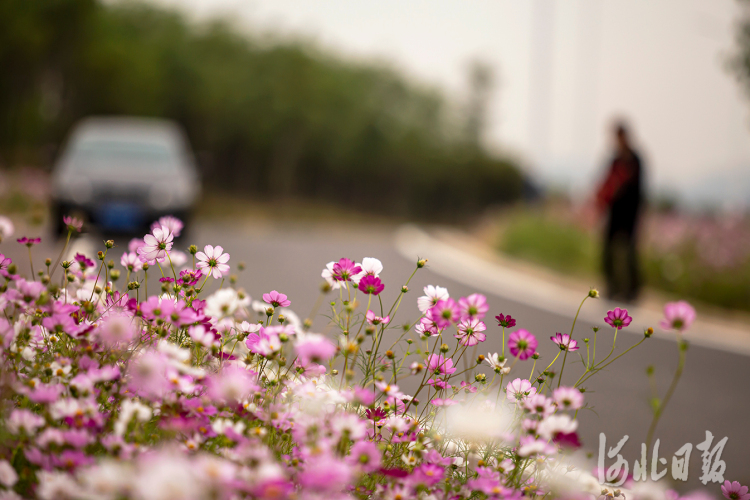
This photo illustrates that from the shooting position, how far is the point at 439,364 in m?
2.08

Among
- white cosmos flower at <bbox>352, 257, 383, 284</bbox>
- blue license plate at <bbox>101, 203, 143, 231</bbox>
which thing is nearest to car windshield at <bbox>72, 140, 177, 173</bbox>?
blue license plate at <bbox>101, 203, 143, 231</bbox>

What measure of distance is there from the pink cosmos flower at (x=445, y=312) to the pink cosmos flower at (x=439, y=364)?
215mm

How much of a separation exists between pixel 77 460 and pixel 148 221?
8.62 metres

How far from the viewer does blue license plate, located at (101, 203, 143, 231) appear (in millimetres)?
9375

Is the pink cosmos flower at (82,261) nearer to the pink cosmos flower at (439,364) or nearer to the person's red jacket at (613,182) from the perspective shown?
the pink cosmos flower at (439,364)

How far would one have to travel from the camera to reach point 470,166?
A: 42719 mm

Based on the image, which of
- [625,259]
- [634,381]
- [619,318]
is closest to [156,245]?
[619,318]

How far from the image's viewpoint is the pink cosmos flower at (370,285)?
74.4 inches

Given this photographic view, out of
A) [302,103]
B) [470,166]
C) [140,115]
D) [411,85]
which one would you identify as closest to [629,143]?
[140,115]

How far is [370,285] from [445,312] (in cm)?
24

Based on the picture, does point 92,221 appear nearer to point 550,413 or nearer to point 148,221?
point 148,221

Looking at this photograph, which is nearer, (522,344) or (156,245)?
(522,344)

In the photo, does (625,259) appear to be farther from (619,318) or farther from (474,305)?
(474,305)

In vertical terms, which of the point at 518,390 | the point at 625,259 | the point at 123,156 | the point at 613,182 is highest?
the point at 613,182
